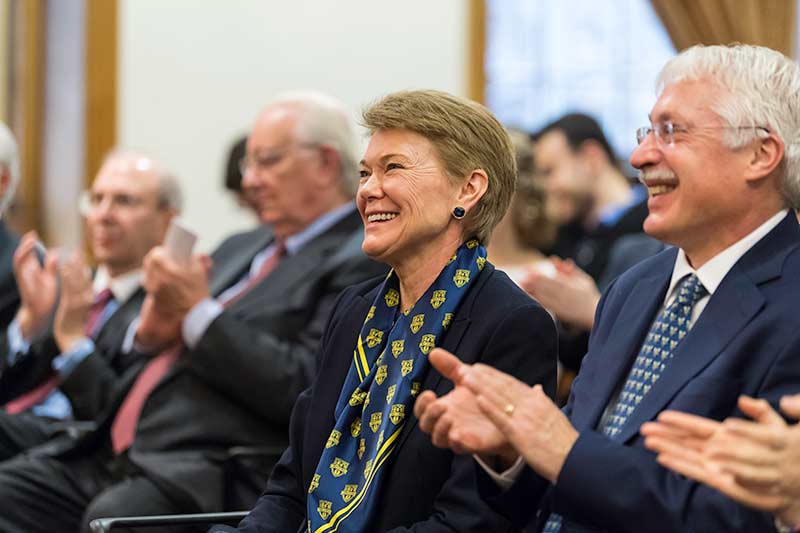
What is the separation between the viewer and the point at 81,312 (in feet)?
14.5

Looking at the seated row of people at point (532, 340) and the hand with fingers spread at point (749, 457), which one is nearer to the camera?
the hand with fingers spread at point (749, 457)

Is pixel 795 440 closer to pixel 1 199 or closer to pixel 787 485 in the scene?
pixel 787 485

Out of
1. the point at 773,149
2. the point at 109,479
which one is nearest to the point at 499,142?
the point at 773,149

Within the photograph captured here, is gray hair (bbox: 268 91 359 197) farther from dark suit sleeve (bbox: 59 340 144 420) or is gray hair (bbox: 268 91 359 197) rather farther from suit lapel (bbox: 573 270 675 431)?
suit lapel (bbox: 573 270 675 431)

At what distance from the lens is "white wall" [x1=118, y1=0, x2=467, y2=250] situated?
677 centimetres

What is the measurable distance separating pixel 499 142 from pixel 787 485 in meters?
1.03

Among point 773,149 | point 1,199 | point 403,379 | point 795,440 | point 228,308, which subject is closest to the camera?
point 795,440

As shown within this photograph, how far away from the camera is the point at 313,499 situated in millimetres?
2547

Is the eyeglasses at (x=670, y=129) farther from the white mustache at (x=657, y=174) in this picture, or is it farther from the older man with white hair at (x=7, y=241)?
the older man with white hair at (x=7, y=241)

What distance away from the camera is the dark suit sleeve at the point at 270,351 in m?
3.62

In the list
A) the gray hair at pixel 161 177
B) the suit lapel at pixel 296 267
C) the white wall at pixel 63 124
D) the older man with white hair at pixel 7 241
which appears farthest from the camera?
the white wall at pixel 63 124

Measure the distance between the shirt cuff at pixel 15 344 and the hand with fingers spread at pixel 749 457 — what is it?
10.1ft

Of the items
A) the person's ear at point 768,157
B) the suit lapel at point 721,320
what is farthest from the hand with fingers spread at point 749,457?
the person's ear at point 768,157

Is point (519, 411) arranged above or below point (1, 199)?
above
